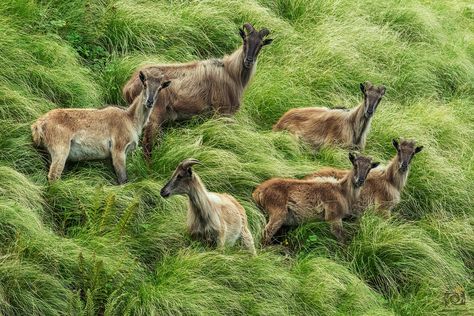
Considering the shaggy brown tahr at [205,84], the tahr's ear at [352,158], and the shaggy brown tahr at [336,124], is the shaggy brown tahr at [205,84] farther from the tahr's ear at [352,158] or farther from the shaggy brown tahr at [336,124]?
the tahr's ear at [352,158]

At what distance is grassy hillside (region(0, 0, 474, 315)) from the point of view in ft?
28.2

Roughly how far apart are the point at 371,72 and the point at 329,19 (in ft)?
4.27

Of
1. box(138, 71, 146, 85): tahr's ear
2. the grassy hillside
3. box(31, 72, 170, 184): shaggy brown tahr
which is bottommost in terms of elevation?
the grassy hillside

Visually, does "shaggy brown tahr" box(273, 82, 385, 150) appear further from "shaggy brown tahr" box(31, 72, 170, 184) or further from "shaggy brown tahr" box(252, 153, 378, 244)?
"shaggy brown tahr" box(31, 72, 170, 184)

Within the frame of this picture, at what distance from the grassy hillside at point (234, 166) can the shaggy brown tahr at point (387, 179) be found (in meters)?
0.28

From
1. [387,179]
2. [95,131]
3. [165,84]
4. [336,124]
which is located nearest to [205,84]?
[165,84]

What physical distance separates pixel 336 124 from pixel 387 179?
1243mm

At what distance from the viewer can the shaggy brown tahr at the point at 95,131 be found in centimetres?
975

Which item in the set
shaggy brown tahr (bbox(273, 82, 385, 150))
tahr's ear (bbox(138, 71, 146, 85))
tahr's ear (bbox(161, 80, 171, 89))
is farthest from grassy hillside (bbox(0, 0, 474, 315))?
tahr's ear (bbox(138, 71, 146, 85))

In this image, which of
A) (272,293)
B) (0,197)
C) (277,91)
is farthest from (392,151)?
(0,197)

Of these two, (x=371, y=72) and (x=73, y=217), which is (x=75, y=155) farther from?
(x=371, y=72)

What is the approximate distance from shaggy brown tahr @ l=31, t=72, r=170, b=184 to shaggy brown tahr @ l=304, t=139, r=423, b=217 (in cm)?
196

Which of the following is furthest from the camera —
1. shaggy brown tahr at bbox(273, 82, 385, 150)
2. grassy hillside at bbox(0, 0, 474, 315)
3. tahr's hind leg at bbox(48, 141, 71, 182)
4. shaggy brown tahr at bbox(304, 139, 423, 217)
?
shaggy brown tahr at bbox(273, 82, 385, 150)

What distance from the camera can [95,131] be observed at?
9.94 metres
